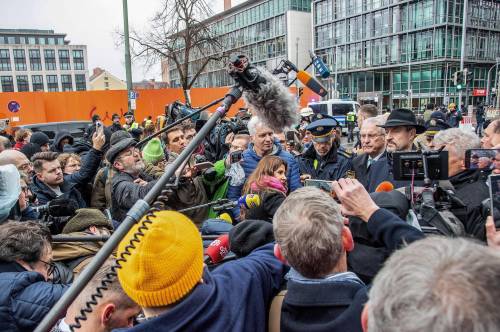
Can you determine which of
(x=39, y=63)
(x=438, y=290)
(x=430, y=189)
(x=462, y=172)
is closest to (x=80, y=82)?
(x=39, y=63)

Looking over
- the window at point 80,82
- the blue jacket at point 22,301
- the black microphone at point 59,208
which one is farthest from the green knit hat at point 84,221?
the window at point 80,82

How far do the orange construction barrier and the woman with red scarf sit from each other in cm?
1302

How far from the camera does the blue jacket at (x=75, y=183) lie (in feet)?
12.2

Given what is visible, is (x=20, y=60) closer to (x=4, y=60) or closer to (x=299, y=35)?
(x=4, y=60)

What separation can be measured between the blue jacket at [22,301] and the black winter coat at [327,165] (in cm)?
295

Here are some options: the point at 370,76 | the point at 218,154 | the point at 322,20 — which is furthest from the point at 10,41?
the point at 218,154

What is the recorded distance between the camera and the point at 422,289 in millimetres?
803

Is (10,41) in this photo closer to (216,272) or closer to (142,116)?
(142,116)

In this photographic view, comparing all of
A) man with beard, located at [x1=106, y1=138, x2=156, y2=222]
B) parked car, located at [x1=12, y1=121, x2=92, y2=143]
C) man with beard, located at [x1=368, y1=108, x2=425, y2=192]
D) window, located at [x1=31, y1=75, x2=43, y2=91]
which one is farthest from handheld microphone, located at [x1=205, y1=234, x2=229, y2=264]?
window, located at [x1=31, y1=75, x2=43, y2=91]

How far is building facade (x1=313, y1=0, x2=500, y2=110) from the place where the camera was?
135 feet

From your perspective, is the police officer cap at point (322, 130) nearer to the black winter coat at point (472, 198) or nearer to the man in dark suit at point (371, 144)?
the man in dark suit at point (371, 144)

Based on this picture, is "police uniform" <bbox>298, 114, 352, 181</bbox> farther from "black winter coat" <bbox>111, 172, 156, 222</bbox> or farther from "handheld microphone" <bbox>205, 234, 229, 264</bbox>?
"handheld microphone" <bbox>205, 234, 229, 264</bbox>

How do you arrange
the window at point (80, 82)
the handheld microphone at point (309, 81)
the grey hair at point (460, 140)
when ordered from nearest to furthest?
the handheld microphone at point (309, 81) < the grey hair at point (460, 140) < the window at point (80, 82)

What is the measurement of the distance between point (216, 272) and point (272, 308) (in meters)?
0.28
